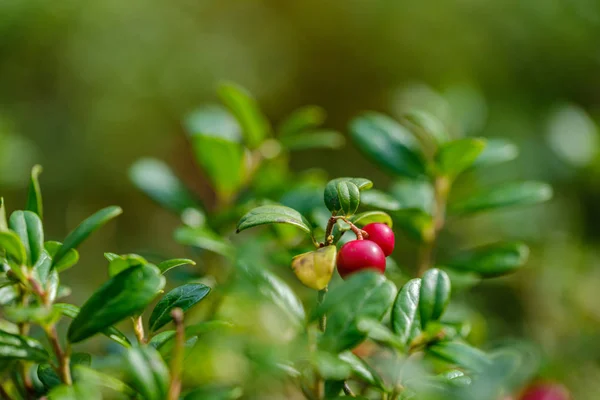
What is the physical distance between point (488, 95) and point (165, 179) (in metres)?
1.92

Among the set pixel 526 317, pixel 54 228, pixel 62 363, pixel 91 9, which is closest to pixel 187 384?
pixel 62 363

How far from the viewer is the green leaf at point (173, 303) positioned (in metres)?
0.69

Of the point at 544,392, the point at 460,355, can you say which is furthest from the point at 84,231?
the point at 544,392

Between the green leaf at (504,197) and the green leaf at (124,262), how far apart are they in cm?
61

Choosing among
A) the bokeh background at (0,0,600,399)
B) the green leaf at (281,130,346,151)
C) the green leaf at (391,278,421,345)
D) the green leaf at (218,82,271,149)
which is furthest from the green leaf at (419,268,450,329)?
the bokeh background at (0,0,600,399)

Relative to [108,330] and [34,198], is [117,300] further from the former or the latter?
[34,198]

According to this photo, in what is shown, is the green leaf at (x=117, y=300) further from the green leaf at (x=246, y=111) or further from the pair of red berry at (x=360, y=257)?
the green leaf at (x=246, y=111)

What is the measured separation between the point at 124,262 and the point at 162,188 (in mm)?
591

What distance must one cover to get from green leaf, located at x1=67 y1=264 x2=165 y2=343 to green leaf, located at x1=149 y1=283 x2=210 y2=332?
0.30 ft

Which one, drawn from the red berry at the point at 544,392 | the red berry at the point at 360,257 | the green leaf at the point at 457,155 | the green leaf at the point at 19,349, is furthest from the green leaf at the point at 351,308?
the red berry at the point at 544,392

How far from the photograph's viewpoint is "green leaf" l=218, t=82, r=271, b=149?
3.95ft

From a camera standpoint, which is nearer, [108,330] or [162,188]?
[108,330]

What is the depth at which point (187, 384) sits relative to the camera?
4.02 ft

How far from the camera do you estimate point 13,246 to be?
579 mm
